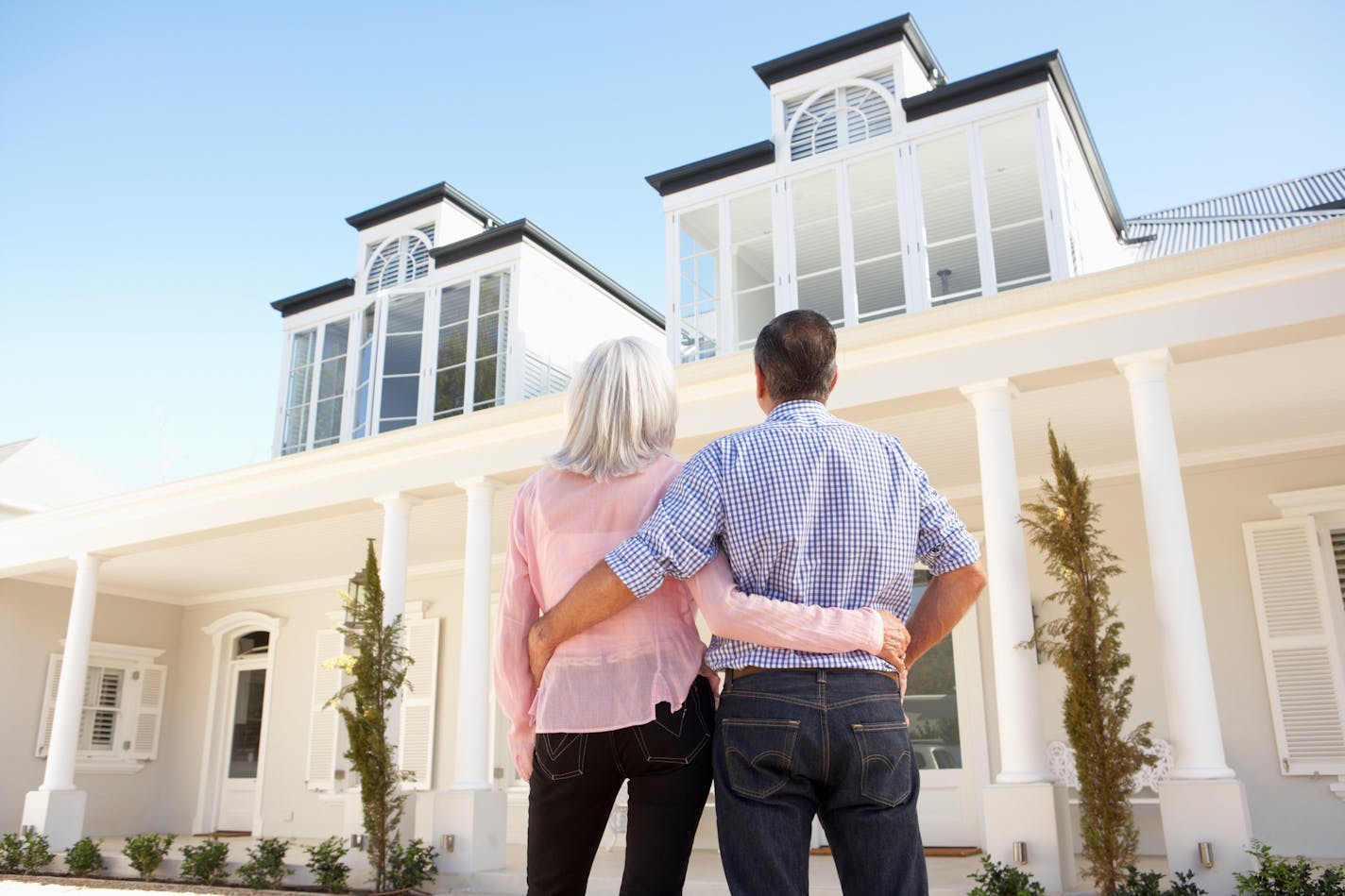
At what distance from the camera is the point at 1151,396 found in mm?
5879

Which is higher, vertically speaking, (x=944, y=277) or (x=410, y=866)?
(x=944, y=277)

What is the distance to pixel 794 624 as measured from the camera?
1.53 m

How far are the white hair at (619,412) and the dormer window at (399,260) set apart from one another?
10.7m

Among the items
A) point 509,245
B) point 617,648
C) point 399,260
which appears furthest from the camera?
point 399,260

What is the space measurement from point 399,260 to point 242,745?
6.72m

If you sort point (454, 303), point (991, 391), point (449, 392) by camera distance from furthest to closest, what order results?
point (454, 303) → point (449, 392) → point (991, 391)

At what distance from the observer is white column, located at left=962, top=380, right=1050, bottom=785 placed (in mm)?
5781

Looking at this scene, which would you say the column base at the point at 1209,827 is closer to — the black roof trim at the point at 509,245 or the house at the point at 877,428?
the house at the point at 877,428

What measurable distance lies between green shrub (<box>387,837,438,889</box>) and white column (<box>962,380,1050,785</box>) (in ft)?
13.6

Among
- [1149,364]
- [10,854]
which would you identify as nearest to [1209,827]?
[1149,364]

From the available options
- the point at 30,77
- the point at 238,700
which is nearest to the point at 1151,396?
the point at 238,700

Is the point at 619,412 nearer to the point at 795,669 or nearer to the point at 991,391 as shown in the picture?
the point at 795,669

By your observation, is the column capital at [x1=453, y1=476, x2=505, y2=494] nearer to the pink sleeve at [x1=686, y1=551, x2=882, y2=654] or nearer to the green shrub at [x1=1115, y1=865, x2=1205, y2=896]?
the green shrub at [x1=1115, y1=865, x2=1205, y2=896]

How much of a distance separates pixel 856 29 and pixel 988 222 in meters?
2.49
